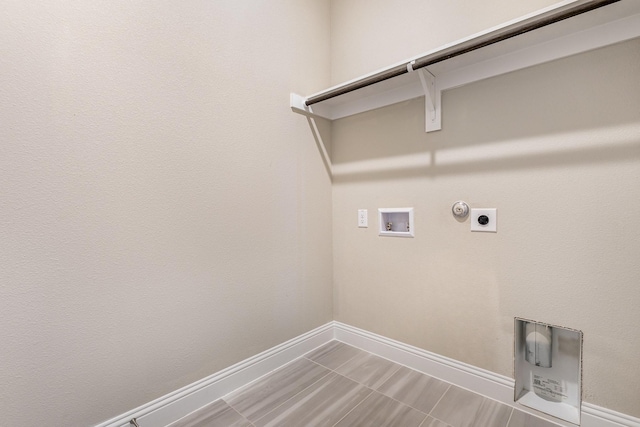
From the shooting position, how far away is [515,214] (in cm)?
128

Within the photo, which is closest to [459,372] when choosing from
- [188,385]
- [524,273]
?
[524,273]

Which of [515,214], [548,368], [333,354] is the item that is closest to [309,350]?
[333,354]

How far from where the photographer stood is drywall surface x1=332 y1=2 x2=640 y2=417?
1070 millimetres

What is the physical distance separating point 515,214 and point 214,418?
1.66 meters

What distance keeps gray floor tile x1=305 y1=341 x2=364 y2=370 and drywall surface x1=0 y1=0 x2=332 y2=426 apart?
25 centimetres

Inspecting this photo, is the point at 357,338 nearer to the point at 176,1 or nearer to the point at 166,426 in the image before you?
the point at 166,426

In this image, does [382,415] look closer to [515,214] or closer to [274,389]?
[274,389]

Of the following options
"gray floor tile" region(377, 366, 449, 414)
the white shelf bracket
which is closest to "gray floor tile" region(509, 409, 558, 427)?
"gray floor tile" region(377, 366, 449, 414)

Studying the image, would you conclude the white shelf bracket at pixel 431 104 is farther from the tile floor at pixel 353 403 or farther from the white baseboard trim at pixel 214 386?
the white baseboard trim at pixel 214 386

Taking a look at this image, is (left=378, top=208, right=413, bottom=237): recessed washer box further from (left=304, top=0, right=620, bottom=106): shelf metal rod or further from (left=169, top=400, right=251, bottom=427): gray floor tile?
(left=169, top=400, right=251, bottom=427): gray floor tile

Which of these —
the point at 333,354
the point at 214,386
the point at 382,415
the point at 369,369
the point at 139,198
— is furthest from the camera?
the point at 333,354

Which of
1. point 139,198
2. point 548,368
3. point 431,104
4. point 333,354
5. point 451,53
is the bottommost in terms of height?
point 333,354

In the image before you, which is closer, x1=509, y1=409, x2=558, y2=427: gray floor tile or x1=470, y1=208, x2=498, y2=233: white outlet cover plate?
x1=509, y1=409, x2=558, y2=427: gray floor tile

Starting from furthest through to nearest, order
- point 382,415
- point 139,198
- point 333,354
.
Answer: point 333,354 → point 382,415 → point 139,198
